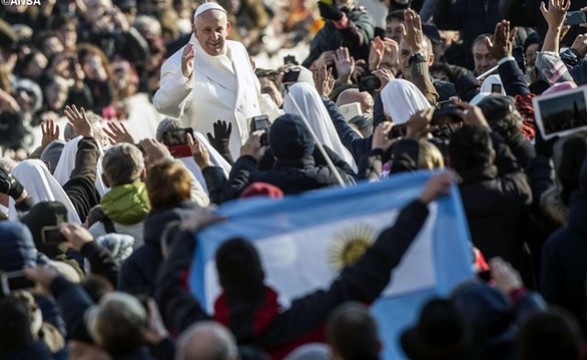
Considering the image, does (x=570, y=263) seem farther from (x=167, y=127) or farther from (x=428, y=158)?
(x=167, y=127)

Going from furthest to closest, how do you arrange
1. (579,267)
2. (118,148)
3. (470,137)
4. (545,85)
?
(545,85)
(118,148)
(470,137)
(579,267)

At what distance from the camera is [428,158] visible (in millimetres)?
10555

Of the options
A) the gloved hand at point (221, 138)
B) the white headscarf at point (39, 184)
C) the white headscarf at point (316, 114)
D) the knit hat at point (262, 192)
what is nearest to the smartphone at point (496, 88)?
the white headscarf at point (316, 114)

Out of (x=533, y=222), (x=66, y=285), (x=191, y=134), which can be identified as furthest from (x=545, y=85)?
(x=66, y=285)

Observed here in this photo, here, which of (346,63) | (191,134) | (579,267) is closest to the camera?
(579,267)

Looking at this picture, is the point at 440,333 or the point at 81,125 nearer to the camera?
the point at 440,333

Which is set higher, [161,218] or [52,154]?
[161,218]

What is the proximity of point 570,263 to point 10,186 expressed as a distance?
4593mm

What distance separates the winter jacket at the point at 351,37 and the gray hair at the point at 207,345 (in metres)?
9.92

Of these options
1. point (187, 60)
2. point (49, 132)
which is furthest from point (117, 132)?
point (49, 132)

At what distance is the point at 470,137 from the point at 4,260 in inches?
94.9

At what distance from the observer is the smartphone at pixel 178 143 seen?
13.1 metres

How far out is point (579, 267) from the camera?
978cm

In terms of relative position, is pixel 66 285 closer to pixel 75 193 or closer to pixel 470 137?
pixel 470 137
